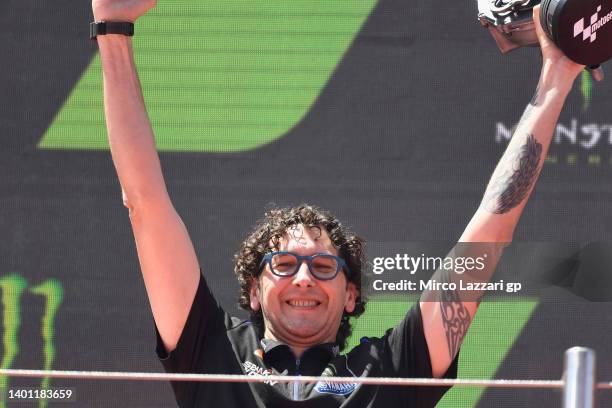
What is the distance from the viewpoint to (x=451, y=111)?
2.70m

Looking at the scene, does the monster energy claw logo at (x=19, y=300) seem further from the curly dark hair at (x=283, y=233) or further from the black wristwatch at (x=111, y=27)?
the black wristwatch at (x=111, y=27)

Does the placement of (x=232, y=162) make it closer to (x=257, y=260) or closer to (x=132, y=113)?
(x=257, y=260)

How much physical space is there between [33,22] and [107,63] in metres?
0.82

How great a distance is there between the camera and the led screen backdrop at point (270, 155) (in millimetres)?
2670

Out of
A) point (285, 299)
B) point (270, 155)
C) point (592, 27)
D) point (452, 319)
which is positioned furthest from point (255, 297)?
point (592, 27)

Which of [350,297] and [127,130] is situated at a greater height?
[127,130]

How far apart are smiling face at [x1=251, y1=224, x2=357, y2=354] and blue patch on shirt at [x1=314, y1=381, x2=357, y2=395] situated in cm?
11

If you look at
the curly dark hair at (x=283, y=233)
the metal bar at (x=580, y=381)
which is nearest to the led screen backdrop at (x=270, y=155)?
the curly dark hair at (x=283, y=233)

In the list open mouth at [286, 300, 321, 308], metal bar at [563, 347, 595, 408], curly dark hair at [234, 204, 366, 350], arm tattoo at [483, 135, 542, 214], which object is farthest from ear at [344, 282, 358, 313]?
metal bar at [563, 347, 595, 408]

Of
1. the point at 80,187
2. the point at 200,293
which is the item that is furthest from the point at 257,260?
the point at 80,187

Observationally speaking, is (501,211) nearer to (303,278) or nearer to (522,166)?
(522,166)

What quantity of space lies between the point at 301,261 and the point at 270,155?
604 millimetres

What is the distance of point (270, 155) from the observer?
2719mm

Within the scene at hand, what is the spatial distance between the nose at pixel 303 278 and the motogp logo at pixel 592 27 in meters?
0.71
